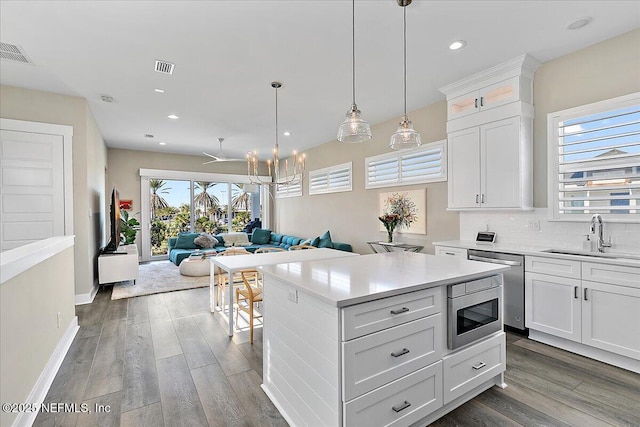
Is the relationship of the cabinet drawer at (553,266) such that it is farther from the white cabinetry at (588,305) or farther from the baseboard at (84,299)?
the baseboard at (84,299)

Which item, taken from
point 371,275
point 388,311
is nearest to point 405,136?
point 371,275

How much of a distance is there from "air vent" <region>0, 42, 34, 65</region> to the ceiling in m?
0.08

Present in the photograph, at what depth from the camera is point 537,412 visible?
2014 millimetres

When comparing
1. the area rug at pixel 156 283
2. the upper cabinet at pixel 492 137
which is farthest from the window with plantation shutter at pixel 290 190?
the upper cabinet at pixel 492 137

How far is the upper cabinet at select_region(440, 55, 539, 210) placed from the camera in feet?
10.9

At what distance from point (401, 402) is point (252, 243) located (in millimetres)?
7133

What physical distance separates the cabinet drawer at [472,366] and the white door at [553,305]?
40.0 inches

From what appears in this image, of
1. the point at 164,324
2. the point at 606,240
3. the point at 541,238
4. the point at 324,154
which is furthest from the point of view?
the point at 324,154

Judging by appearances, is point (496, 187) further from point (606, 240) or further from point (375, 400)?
point (375, 400)

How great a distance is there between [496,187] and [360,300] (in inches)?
→ 110

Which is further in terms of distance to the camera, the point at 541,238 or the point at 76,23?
the point at 541,238

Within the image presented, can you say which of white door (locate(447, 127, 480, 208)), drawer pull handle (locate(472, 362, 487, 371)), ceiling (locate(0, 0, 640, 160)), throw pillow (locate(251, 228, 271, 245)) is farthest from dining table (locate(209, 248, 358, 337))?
throw pillow (locate(251, 228, 271, 245))

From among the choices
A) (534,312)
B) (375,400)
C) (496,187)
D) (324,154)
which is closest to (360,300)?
(375,400)

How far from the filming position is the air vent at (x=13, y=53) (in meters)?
2.92
